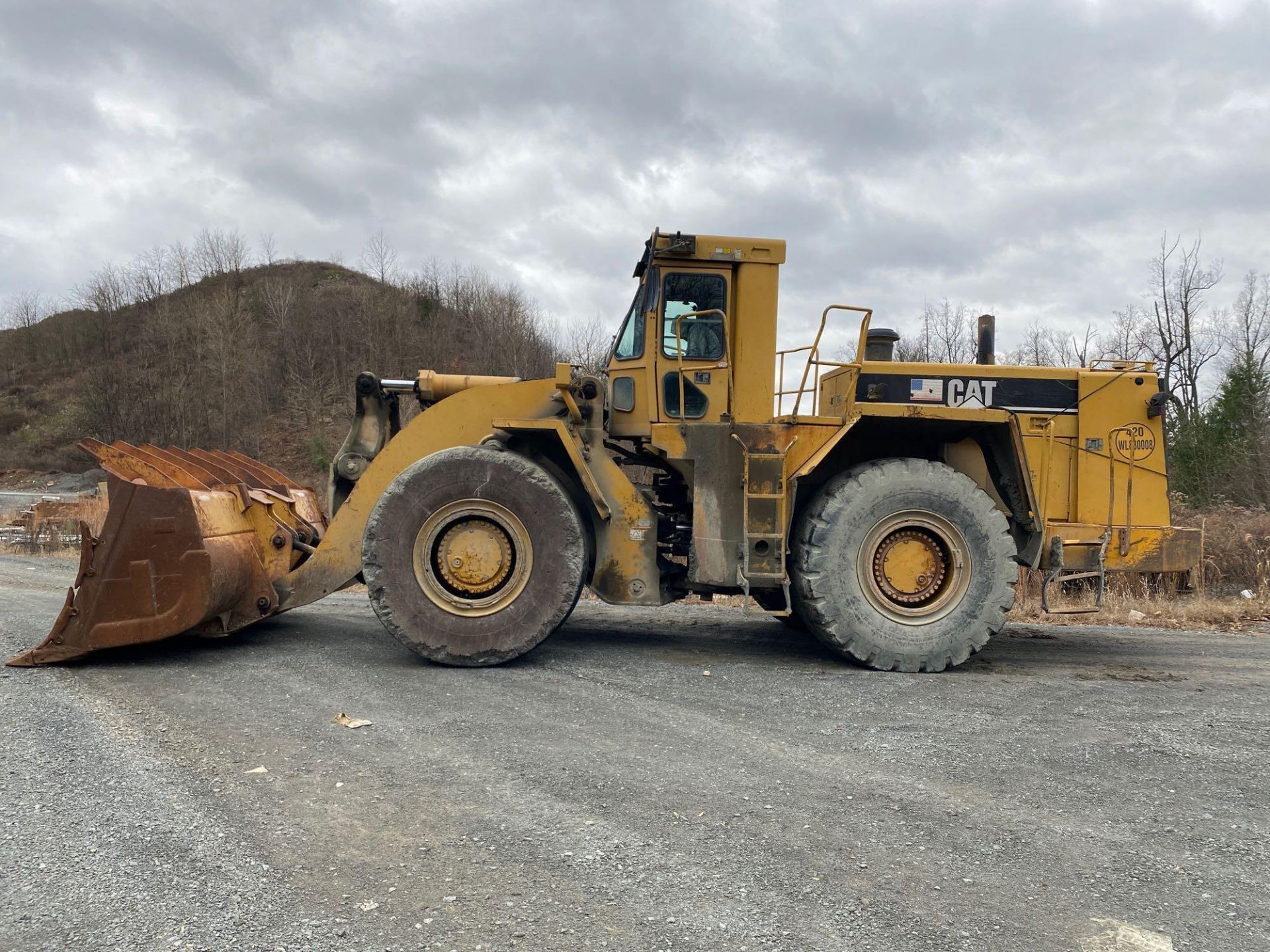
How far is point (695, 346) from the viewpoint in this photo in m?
5.94

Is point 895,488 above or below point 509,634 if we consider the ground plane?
above

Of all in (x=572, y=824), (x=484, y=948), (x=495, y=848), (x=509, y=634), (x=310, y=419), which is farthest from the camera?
(x=310, y=419)

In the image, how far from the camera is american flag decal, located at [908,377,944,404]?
243 inches

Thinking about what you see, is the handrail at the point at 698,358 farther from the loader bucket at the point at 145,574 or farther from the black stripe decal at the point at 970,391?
the loader bucket at the point at 145,574

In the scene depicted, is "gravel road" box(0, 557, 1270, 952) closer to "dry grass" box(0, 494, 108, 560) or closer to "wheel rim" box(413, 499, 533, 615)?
"wheel rim" box(413, 499, 533, 615)

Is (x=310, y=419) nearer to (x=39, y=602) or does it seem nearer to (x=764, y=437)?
(x=39, y=602)

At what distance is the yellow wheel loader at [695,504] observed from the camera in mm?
5488

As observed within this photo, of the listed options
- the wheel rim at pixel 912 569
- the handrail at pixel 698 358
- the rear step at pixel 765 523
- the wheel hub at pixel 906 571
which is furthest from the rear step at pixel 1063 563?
the handrail at pixel 698 358

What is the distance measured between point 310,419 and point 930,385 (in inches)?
1543

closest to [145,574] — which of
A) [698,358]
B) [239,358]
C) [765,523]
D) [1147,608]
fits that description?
[698,358]

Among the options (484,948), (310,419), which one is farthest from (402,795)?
(310,419)

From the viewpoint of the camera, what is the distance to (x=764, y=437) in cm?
575

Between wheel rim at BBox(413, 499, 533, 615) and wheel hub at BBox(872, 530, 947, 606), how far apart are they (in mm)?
2472

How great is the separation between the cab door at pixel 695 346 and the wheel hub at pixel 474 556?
1.48 metres
